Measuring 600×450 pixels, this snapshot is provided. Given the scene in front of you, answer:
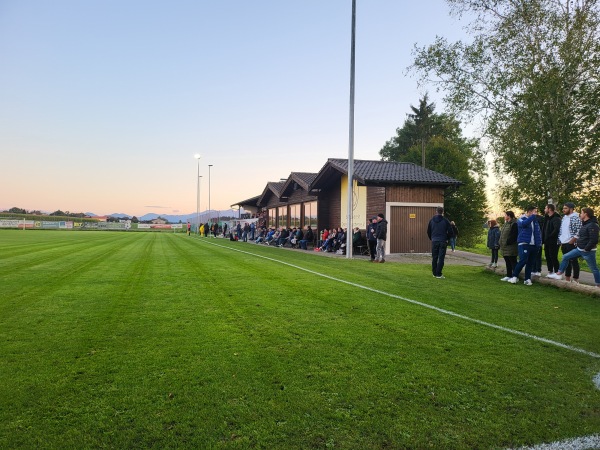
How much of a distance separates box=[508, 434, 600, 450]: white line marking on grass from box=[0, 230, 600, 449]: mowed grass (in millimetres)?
66

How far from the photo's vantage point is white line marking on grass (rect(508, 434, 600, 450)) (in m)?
2.78

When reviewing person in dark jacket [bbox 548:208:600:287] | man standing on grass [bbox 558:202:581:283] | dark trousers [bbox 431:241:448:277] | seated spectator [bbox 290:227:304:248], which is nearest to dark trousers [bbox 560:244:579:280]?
man standing on grass [bbox 558:202:581:283]

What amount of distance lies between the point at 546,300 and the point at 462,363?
16.6 feet

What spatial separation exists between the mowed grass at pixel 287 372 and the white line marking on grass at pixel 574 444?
0.07 meters

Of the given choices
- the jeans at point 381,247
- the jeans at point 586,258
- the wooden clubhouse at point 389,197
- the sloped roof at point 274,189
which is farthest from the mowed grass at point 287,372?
the sloped roof at point 274,189

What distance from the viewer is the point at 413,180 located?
797 inches

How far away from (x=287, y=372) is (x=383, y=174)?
18227 mm

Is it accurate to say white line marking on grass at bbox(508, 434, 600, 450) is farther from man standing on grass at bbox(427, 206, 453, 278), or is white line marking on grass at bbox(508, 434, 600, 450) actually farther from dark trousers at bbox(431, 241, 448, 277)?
man standing on grass at bbox(427, 206, 453, 278)

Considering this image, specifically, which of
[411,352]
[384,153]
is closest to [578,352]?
[411,352]

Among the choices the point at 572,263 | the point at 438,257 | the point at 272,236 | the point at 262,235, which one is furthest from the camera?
the point at 262,235

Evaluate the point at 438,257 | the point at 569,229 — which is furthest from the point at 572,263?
the point at 438,257

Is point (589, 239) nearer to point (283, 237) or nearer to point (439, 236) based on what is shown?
point (439, 236)

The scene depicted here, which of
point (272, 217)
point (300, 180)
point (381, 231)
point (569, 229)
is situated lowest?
point (381, 231)

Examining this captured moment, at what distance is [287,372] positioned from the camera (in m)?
3.92
